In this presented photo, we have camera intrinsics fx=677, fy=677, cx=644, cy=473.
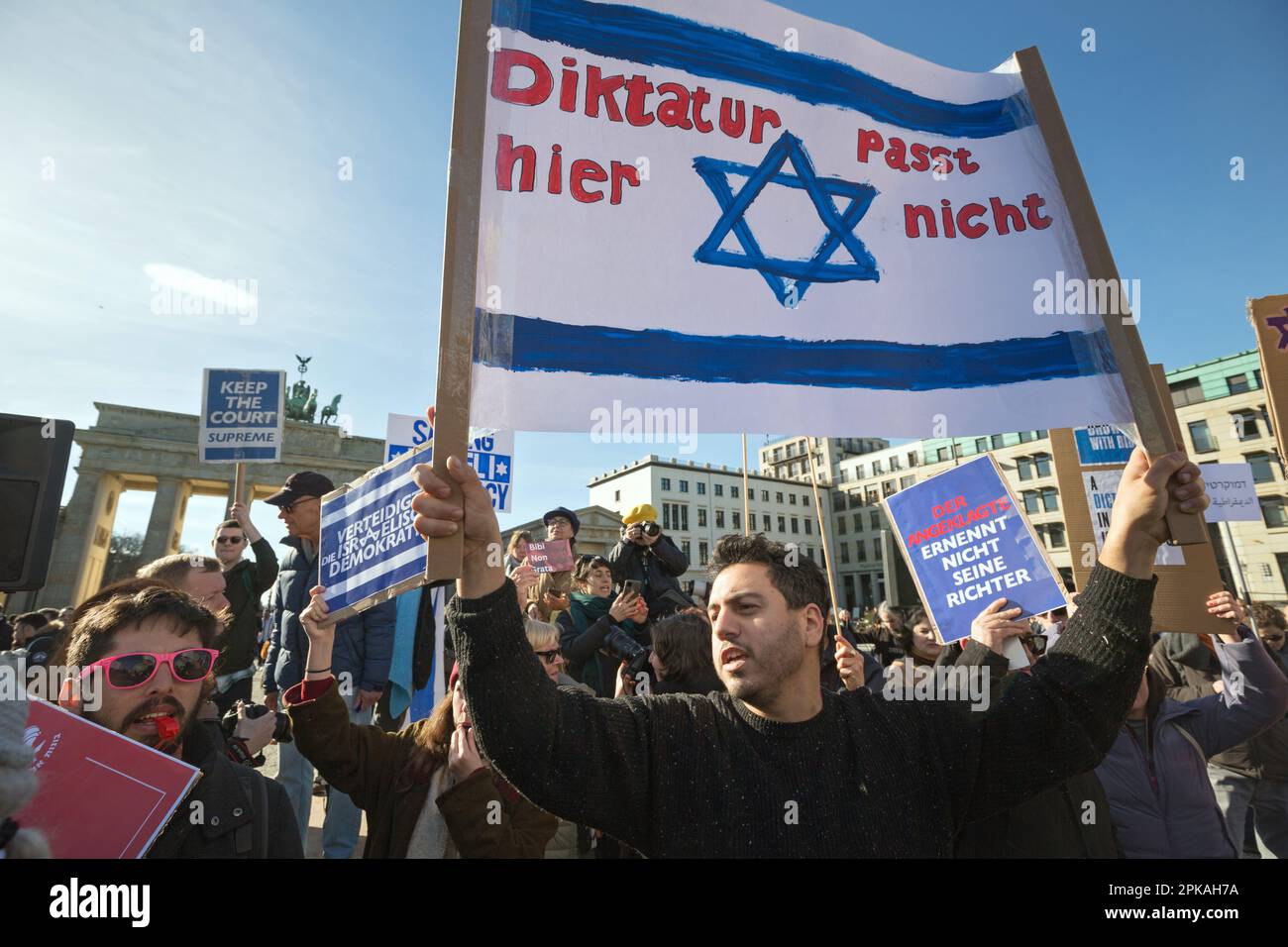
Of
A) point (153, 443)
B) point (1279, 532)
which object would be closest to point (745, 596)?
point (153, 443)

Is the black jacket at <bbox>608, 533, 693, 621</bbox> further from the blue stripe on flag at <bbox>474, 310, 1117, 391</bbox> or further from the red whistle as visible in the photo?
the red whistle

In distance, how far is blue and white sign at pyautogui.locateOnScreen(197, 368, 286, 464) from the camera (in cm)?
663

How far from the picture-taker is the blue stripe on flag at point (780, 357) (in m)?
2.10

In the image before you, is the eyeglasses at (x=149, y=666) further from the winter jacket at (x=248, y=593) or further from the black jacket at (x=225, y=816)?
the winter jacket at (x=248, y=593)

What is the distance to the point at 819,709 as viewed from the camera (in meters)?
1.99

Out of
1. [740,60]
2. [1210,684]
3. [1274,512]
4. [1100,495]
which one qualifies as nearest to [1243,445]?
[1274,512]

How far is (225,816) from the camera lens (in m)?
2.13

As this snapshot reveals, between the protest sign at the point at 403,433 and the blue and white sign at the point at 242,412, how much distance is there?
1.02 meters

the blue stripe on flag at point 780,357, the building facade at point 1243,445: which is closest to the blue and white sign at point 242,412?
the blue stripe on flag at point 780,357

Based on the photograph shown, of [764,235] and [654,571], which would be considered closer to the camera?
[764,235]

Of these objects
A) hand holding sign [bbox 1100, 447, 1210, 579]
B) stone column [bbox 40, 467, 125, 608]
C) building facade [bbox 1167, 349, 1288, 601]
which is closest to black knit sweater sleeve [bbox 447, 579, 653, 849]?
hand holding sign [bbox 1100, 447, 1210, 579]

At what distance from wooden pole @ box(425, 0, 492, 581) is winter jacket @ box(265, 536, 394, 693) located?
347cm

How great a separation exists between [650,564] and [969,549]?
2478 millimetres

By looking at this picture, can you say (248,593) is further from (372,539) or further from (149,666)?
(149,666)
